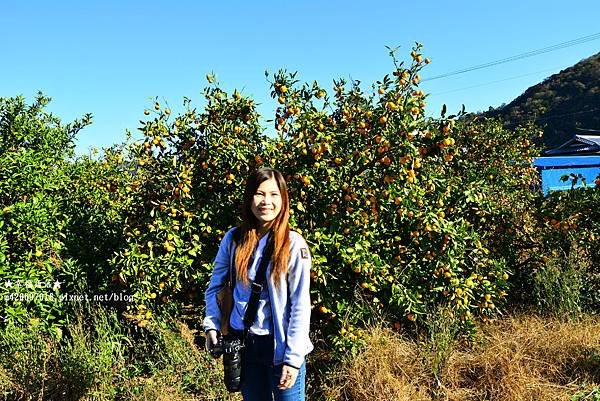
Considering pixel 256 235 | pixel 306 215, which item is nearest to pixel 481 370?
pixel 306 215

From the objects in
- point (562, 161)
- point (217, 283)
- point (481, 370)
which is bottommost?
point (481, 370)

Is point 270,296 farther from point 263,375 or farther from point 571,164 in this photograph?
point 571,164

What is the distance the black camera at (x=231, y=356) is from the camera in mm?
2016

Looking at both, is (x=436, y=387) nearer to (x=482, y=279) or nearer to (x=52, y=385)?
(x=482, y=279)

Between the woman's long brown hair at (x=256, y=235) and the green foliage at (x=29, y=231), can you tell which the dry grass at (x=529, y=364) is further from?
the green foliage at (x=29, y=231)

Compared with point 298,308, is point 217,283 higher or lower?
higher

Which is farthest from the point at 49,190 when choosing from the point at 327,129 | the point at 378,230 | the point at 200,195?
the point at 378,230

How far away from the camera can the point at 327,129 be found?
11.5 ft

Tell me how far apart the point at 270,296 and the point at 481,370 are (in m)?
1.99

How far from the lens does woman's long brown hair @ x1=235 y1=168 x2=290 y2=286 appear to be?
6.57 feet

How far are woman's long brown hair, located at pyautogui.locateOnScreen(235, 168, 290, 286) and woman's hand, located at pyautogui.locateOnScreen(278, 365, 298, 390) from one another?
0.33m

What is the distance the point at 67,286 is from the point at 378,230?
2369mm

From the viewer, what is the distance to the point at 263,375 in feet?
6.95

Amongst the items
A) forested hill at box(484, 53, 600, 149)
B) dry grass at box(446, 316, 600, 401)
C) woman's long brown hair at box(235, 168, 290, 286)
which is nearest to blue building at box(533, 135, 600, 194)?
dry grass at box(446, 316, 600, 401)
